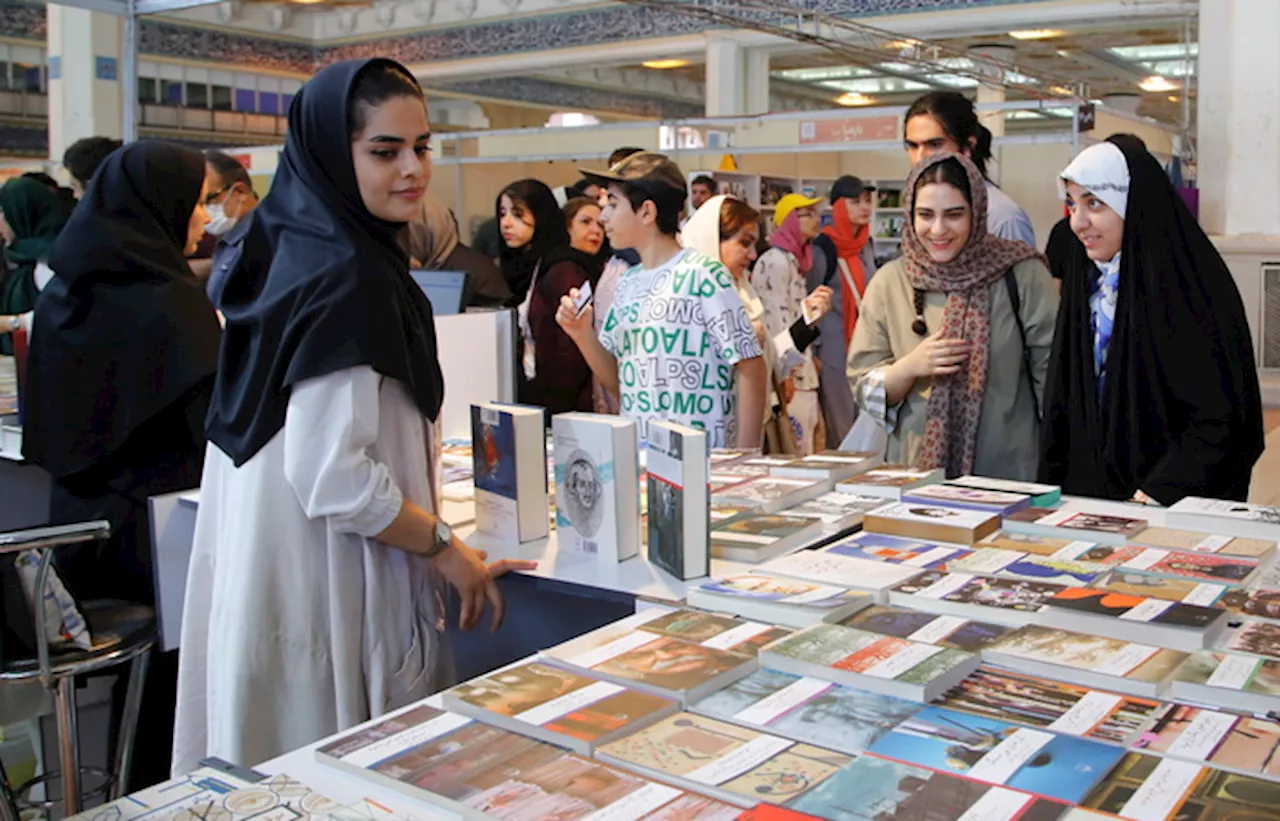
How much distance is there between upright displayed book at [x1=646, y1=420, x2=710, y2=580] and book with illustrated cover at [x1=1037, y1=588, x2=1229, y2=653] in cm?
53

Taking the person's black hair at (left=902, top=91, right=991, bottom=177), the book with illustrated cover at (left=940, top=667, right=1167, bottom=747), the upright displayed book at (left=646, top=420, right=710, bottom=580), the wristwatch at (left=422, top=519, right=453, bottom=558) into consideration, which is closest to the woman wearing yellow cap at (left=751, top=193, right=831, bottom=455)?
the person's black hair at (left=902, top=91, right=991, bottom=177)

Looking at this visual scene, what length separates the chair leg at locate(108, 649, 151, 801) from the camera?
2.62 metres

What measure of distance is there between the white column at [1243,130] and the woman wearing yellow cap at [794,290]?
267 cm

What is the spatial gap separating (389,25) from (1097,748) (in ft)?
43.4

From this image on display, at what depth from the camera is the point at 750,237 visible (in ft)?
14.6

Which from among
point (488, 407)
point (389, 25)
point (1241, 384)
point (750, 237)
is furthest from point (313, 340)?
point (389, 25)

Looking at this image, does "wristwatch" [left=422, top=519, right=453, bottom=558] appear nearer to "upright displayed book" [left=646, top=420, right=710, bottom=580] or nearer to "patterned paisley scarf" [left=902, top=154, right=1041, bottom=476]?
"upright displayed book" [left=646, top=420, right=710, bottom=580]

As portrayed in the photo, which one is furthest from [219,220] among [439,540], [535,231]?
[439,540]

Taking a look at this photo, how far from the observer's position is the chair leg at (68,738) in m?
2.32

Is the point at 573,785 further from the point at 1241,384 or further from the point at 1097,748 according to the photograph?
the point at 1241,384

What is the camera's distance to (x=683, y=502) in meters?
1.91

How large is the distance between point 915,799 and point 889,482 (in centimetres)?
137

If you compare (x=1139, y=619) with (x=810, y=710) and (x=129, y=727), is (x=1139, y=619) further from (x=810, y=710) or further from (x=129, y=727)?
(x=129, y=727)

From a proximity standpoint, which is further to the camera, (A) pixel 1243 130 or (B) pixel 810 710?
(A) pixel 1243 130
